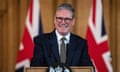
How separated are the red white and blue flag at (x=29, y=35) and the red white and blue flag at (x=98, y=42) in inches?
29.9

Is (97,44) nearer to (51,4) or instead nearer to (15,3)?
(51,4)

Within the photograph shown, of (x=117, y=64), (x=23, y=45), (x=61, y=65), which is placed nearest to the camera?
(x=61, y=65)

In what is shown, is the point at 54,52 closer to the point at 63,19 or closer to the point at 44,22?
the point at 63,19

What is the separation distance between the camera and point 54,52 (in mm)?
2600

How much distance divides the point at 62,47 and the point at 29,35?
5.70 feet

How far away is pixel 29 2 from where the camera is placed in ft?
15.5

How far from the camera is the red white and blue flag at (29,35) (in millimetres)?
4316

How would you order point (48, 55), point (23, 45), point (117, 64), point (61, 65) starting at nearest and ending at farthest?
1. point (61, 65)
2. point (48, 55)
3. point (23, 45)
4. point (117, 64)

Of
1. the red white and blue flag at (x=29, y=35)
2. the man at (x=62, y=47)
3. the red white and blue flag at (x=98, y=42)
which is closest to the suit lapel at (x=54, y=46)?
the man at (x=62, y=47)

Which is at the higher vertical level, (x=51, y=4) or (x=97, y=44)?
(x=51, y=4)

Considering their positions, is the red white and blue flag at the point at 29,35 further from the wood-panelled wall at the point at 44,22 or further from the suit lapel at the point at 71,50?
the suit lapel at the point at 71,50

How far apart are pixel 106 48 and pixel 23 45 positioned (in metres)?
1.14

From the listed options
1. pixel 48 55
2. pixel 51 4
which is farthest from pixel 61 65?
pixel 51 4

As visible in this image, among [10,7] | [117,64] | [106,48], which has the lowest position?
[117,64]
